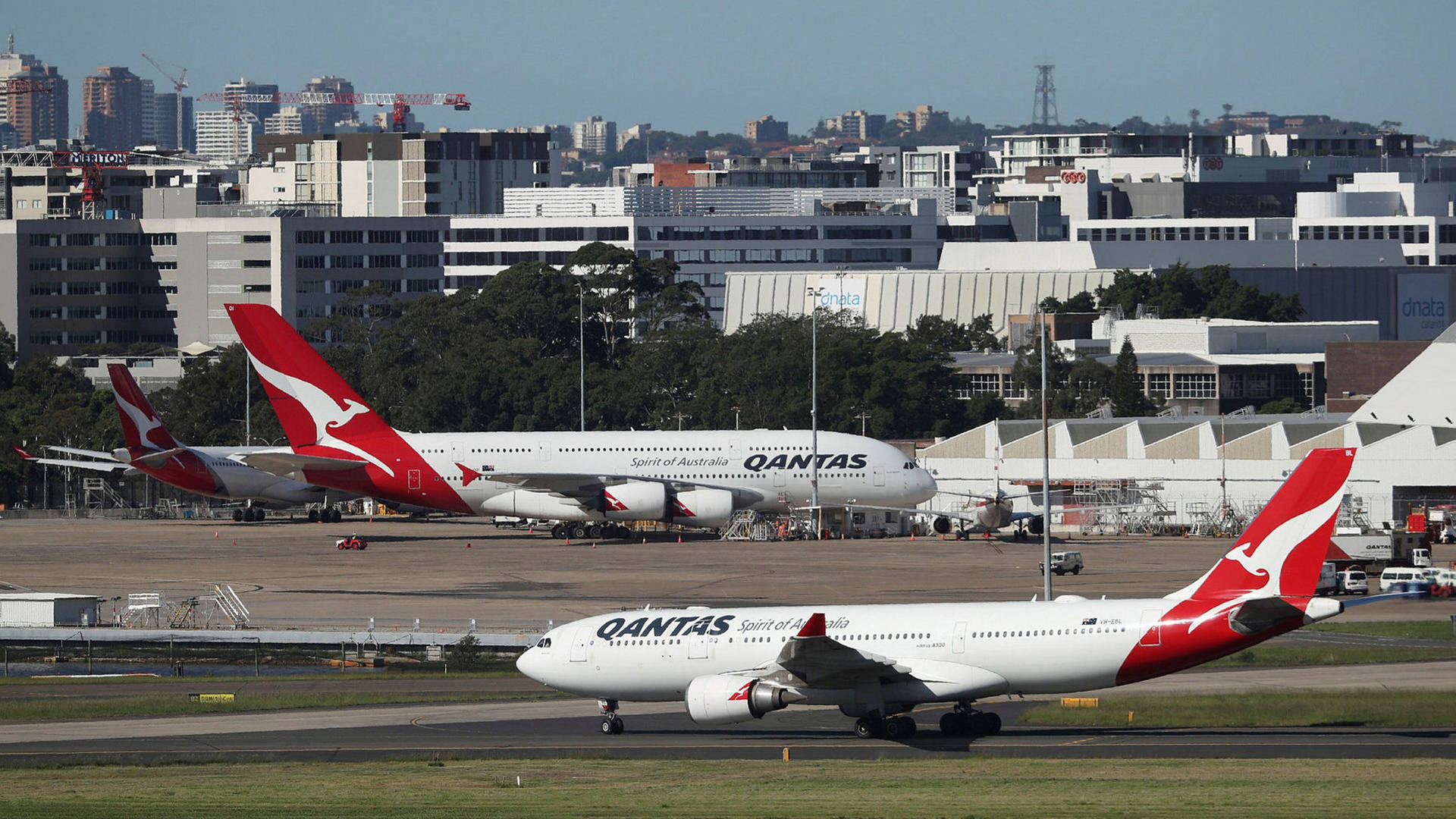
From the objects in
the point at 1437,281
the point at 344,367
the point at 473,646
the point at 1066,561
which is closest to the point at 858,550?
the point at 1066,561

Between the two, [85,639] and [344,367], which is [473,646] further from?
[344,367]

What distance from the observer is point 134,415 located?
97.8 m

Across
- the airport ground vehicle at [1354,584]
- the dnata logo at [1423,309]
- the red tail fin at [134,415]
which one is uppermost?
the dnata logo at [1423,309]

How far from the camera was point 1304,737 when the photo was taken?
132 feet

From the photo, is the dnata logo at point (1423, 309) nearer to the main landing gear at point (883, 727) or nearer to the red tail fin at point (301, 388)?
the red tail fin at point (301, 388)

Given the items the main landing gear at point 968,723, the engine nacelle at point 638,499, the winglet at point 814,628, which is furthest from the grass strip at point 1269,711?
the engine nacelle at point 638,499

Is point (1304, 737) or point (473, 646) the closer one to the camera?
point (1304, 737)

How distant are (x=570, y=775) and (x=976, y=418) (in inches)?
4044

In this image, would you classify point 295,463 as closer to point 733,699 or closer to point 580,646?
point 580,646

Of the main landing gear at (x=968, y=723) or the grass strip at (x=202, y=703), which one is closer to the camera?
the main landing gear at (x=968, y=723)

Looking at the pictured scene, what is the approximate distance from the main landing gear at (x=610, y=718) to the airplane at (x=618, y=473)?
4798cm

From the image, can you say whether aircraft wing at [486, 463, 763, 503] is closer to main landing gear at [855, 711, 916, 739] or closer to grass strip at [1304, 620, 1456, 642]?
grass strip at [1304, 620, 1456, 642]

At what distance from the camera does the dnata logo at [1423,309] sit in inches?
7598

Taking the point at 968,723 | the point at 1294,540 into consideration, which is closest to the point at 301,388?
the point at 968,723
